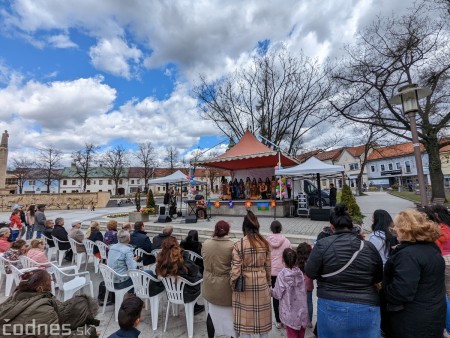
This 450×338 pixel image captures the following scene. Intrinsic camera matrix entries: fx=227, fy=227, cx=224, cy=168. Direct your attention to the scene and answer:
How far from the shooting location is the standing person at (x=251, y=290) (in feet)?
7.81

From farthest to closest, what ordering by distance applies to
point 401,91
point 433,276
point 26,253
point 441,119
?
1. point 441,119
2. point 401,91
3. point 26,253
4. point 433,276

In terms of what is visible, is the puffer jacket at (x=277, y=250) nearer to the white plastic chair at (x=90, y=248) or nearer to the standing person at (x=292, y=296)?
the standing person at (x=292, y=296)

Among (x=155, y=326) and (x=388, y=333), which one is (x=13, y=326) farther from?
(x=388, y=333)

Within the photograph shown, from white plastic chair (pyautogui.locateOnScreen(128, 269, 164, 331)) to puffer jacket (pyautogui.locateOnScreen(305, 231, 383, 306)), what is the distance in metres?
2.55

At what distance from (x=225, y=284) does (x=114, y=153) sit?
57.3 meters

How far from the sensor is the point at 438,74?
11859mm

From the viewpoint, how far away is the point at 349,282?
1.91m

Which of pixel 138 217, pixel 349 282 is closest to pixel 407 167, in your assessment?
pixel 138 217

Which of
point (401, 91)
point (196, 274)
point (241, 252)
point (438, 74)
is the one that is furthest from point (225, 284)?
point (438, 74)

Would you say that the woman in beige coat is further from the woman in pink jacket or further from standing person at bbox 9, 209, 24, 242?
standing person at bbox 9, 209, 24, 242

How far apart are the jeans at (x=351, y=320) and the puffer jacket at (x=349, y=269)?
5 cm

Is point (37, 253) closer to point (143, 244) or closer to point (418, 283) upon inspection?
point (143, 244)

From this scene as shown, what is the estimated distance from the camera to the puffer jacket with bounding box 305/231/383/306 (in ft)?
6.22

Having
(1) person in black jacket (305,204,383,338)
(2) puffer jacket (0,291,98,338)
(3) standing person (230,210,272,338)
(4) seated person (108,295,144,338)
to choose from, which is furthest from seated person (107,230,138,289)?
(1) person in black jacket (305,204,383,338)
